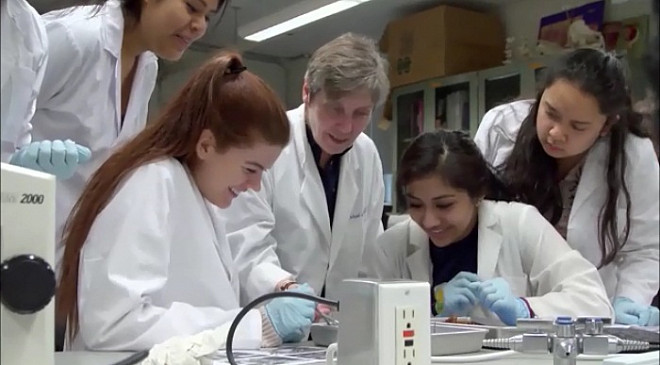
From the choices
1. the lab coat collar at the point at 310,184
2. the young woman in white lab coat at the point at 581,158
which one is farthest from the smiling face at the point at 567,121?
the lab coat collar at the point at 310,184

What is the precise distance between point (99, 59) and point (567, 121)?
881 millimetres

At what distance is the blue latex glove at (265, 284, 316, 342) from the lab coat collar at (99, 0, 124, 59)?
0.60 m

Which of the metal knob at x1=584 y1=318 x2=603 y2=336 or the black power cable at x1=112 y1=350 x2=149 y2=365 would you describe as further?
the metal knob at x1=584 y1=318 x2=603 y2=336

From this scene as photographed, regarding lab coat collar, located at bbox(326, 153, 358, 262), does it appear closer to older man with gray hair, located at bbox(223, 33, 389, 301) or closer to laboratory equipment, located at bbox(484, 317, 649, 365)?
older man with gray hair, located at bbox(223, 33, 389, 301)

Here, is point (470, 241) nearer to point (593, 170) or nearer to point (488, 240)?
point (488, 240)

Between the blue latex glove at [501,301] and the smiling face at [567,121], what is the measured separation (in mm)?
294

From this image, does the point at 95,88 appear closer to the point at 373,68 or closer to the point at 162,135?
the point at 162,135

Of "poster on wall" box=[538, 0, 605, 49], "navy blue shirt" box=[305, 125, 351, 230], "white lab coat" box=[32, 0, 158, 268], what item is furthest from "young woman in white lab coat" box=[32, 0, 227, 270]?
"poster on wall" box=[538, 0, 605, 49]

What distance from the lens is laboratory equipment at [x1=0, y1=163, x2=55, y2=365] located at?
42cm

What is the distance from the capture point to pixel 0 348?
0.42 meters

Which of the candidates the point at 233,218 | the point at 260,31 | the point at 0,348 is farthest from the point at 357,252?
the point at 0,348

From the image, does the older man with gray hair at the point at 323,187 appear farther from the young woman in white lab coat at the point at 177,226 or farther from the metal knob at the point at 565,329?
the metal knob at the point at 565,329

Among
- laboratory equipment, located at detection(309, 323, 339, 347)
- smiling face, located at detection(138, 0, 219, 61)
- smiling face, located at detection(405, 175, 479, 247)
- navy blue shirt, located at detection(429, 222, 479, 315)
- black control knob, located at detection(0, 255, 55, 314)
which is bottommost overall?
laboratory equipment, located at detection(309, 323, 339, 347)

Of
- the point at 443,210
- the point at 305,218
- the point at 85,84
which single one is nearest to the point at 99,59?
the point at 85,84
